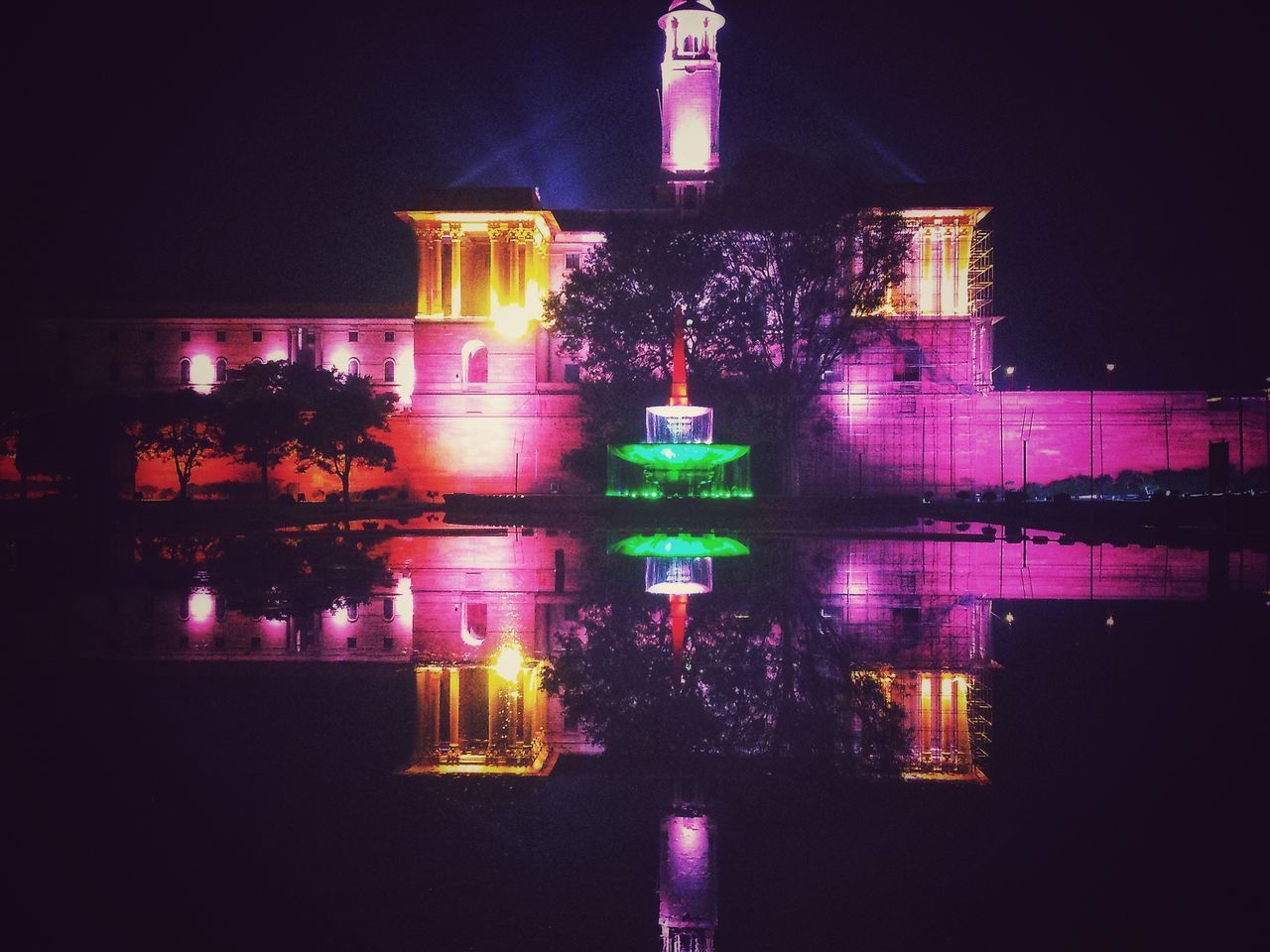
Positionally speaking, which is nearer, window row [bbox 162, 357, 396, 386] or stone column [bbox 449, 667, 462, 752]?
stone column [bbox 449, 667, 462, 752]

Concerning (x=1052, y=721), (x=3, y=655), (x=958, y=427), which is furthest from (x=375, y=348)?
(x=1052, y=721)

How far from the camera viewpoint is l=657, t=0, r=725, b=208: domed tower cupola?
55938 mm

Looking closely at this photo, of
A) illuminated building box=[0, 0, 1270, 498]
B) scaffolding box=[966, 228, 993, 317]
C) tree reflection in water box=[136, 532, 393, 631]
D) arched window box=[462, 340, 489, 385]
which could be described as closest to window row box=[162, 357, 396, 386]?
illuminated building box=[0, 0, 1270, 498]

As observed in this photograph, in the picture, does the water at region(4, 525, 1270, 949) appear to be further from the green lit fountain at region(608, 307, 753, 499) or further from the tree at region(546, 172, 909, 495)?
the tree at region(546, 172, 909, 495)

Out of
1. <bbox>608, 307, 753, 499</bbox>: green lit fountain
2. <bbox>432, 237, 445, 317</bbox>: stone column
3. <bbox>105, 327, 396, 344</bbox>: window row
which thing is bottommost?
<bbox>608, 307, 753, 499</bbox>: green lit fountain

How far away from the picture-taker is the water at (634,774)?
3645mm

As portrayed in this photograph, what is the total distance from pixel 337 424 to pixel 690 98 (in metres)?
26.2

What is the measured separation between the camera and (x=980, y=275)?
5484cm

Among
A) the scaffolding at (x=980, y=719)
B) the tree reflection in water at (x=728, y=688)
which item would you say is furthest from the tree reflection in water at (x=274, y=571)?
the scaffolding at (x=980, y=719)

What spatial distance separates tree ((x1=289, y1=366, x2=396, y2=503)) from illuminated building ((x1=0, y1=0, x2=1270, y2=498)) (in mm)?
4110

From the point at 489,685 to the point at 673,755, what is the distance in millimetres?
2100

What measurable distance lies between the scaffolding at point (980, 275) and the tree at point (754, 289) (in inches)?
671

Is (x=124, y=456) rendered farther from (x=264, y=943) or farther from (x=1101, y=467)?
(x=264, y=943)

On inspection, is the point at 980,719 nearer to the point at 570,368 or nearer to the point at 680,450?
the point at 680,450
